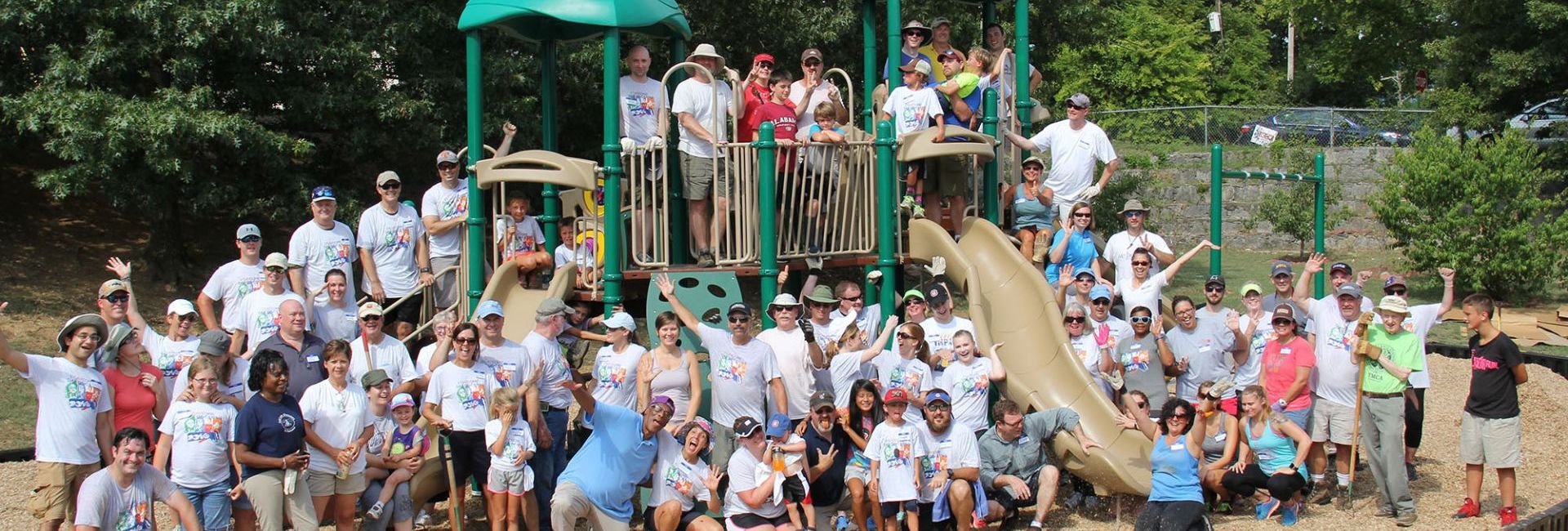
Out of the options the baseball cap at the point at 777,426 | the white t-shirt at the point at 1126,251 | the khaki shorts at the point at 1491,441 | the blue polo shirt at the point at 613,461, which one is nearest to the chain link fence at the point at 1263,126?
the white t-shirt at the point at 1126,251

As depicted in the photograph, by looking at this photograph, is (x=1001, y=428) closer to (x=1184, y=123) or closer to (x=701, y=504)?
(x=701, y=504)

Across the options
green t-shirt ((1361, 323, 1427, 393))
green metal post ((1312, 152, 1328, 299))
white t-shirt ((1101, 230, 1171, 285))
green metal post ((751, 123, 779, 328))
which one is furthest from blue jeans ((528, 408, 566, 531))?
green metal post ((1312, 152, 1328, 299))

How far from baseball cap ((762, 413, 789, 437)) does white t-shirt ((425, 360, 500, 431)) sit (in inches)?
62.4

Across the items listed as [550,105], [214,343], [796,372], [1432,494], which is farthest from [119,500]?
[1432,494]

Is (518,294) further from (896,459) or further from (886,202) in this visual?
(896,459)

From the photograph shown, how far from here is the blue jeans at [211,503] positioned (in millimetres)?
7957

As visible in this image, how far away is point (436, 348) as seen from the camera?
927cm

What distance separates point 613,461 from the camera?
28.6 ft

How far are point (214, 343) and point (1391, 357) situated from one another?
7.13 m

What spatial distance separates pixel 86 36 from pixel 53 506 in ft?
26.3

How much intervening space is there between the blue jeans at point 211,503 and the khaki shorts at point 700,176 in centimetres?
352

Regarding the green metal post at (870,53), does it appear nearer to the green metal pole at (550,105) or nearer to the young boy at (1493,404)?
the green metal pole at (550,105)

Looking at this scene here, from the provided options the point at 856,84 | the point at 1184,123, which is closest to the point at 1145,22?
the point at 1184,123

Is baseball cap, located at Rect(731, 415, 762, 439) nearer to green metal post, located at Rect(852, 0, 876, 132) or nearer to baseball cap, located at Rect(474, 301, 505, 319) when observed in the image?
baseball cap, located at Rect(474, 301, 505, 319)
